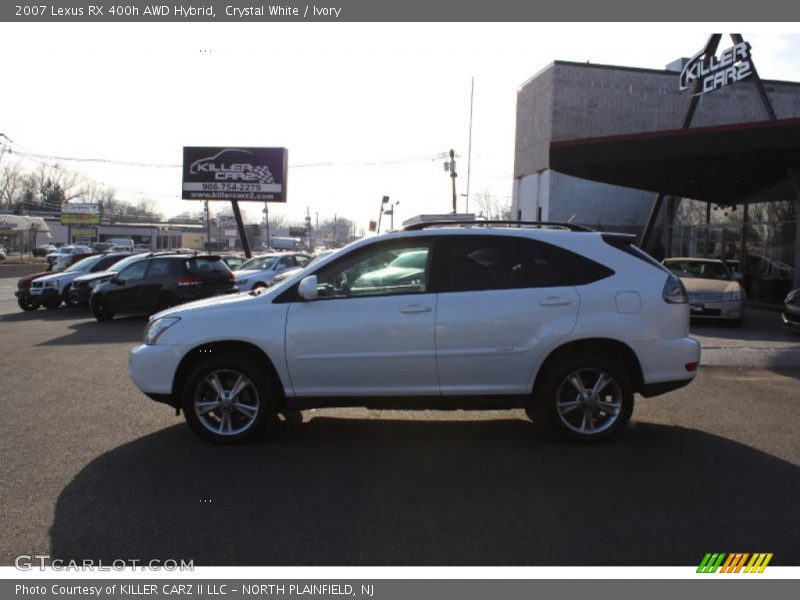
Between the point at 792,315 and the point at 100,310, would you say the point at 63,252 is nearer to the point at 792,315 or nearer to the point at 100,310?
the point at 100,310

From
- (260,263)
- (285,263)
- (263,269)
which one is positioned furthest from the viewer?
(260,263)

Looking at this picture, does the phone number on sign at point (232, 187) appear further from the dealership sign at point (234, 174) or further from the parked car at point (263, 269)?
the parked car at point (263, 269)

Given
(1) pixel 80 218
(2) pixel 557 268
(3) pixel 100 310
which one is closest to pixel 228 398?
(2) pixel 557 268

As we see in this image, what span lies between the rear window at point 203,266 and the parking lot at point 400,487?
893 centimetres

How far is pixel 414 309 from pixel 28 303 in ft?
58.6

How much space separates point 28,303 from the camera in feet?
64.0

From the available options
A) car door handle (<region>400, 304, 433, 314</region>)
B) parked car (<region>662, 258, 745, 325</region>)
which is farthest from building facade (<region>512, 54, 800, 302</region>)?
car door handle (<region>400, 304, 433, 314</region>)

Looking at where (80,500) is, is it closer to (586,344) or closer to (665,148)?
(586,344)

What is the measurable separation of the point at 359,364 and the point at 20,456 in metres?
2.82

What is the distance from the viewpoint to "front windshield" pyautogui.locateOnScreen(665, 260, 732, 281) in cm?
1543

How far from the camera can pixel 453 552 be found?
3.69 metres


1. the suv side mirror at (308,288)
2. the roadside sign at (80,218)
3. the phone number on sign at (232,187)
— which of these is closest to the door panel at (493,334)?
the suv side mirror at (308,288)

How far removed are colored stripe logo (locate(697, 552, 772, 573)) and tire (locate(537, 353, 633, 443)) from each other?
1.95 metres

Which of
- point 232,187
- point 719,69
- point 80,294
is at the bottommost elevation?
point 80,294
